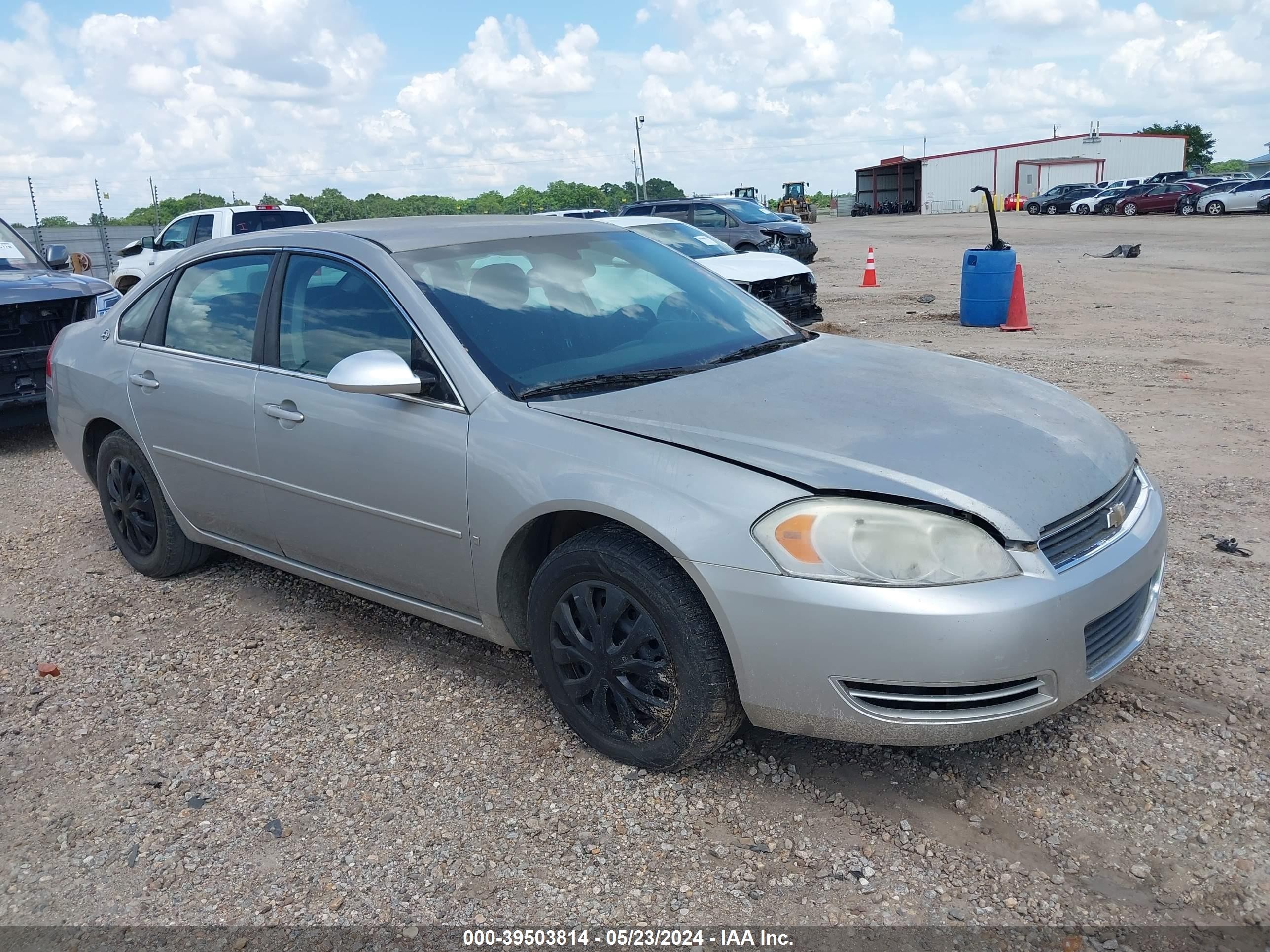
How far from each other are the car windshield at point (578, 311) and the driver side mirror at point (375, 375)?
226 millimetres

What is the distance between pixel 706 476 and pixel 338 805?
1447 millimetres

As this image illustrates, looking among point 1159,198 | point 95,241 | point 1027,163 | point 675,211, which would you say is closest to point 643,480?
point 675,211

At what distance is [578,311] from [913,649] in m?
1.74

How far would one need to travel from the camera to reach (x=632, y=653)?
287 centimetres

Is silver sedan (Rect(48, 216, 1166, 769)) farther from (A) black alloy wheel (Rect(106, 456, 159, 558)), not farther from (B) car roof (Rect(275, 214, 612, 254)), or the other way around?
(A) black alloy wheel (Rect(106, 456, 159, 558))

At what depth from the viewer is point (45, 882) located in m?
2.70

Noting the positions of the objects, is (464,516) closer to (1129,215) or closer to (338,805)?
(338,805)

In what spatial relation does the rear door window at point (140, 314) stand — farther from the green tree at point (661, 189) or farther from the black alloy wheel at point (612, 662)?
the green tree at point (661, 189)

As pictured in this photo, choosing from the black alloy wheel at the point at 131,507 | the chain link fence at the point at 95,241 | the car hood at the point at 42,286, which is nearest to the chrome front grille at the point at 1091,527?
the black alloy wheel at the point at 131,507

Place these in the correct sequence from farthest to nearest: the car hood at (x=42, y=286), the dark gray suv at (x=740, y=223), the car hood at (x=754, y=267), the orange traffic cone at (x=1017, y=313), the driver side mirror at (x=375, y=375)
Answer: the dark gray suv at (x=740, y=223)
the orange traffic cone at (x=1017, y=313)
the car hood at (x=754, y=267)
the car hood at (x=42, y=286)
the driver side mirror at (x=375, y=375)

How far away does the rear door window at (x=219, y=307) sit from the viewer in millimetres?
3984

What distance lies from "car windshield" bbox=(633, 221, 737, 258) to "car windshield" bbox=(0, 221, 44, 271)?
20.9ft

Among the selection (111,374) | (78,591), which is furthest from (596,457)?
(78,591)

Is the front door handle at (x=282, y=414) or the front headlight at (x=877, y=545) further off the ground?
the front door handle at (x=282, y=414)
